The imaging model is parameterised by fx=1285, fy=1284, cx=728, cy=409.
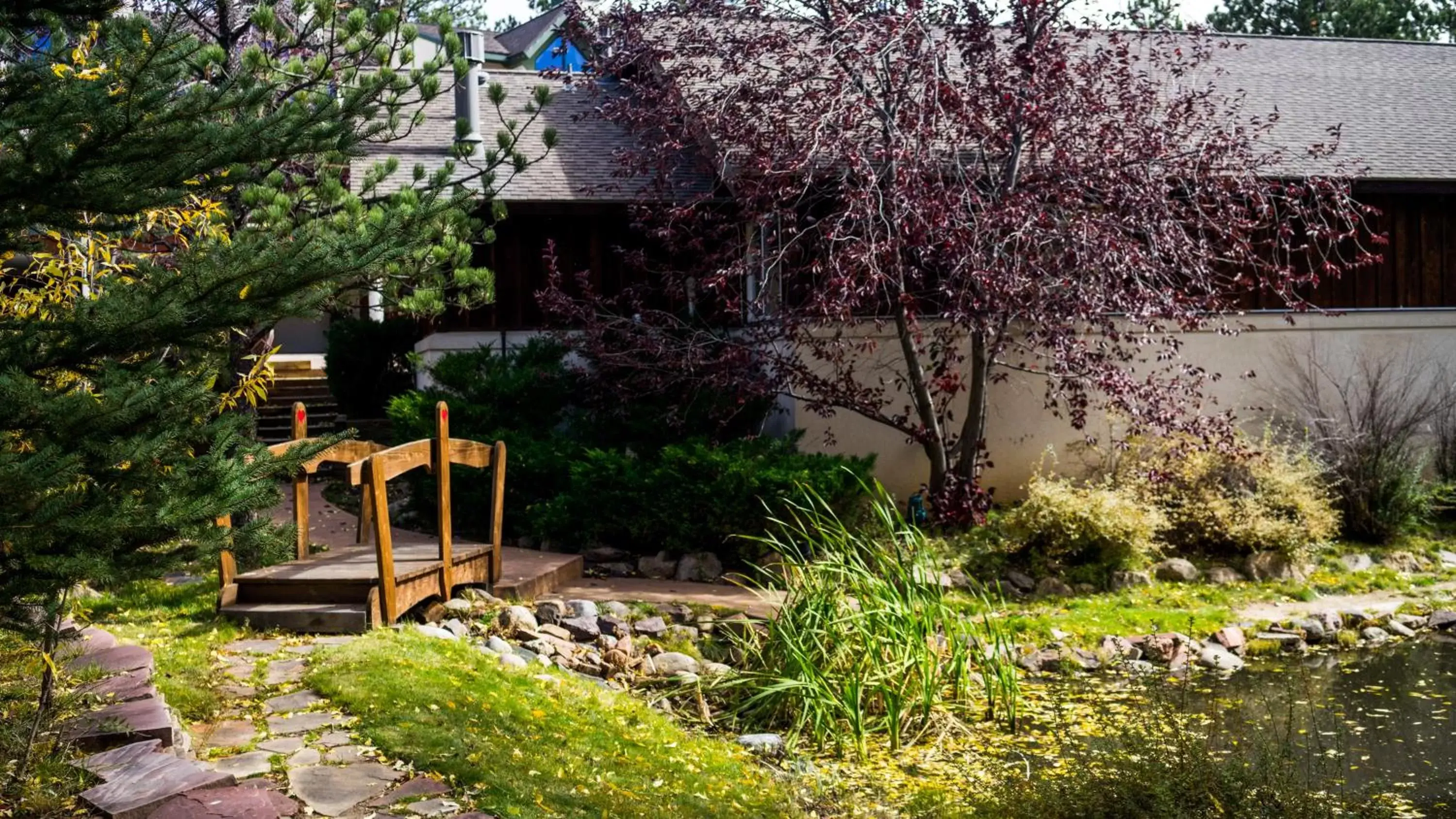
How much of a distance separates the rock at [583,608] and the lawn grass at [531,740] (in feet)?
5.39

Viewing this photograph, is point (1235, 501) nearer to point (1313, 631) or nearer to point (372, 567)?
point (1313, 631)

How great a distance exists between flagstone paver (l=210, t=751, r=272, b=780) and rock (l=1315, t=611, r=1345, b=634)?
8230 mm

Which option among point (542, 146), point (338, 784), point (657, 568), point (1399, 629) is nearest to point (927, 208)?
point (657, 568)

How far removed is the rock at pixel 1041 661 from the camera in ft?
29.6

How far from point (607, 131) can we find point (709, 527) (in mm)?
7693

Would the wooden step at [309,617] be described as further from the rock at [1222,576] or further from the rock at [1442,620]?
the rock at [1442,620]

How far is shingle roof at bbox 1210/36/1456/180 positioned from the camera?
1528 centimetres

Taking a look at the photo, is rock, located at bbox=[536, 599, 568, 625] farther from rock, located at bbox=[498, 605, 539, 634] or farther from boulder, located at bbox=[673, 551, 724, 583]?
boulder, located at bbox=[673, 551, 724, 583]

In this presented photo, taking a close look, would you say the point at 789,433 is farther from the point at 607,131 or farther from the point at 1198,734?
the point at 607,131

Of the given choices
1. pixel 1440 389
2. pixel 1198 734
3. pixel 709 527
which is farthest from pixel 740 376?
pixel 1440 389

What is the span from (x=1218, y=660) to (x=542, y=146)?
33.4 ft

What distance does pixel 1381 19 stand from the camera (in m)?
29.5

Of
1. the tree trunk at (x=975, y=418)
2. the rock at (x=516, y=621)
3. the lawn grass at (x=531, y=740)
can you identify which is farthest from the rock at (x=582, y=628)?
the tree trunk at (x=975, y=418)

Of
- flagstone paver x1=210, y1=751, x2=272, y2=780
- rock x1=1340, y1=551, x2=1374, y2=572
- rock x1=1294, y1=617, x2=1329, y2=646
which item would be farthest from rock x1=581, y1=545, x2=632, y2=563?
rock x1=1340, y1=551, x2=1374, y2=572
